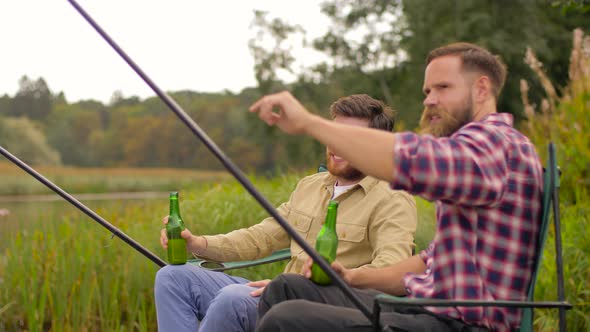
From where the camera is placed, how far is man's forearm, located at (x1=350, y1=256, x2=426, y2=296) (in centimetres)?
192

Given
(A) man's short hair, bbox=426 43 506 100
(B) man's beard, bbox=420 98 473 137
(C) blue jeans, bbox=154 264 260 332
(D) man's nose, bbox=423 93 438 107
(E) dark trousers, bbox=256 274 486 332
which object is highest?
(A) man's short hair, bbox=426 43 506 100

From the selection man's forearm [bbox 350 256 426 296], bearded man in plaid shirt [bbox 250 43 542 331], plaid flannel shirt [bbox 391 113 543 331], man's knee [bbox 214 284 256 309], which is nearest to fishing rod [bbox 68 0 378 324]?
bearded man in plaid shirt [bbox 250 43 542 331]

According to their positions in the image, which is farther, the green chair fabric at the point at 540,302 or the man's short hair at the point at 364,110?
the man's short hair at the point at 364,110

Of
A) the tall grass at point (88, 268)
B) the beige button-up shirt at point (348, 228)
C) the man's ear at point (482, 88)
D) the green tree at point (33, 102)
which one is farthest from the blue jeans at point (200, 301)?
the green tree at point (33, 102)

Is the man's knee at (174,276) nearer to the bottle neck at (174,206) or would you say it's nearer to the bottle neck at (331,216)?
the bottle neck at (174,206)

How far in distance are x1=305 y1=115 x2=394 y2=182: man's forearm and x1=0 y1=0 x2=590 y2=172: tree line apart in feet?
13.3

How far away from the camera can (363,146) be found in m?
1.44

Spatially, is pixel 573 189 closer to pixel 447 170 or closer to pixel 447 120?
pixel 447 120

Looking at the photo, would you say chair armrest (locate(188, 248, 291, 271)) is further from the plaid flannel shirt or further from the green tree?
the green tree

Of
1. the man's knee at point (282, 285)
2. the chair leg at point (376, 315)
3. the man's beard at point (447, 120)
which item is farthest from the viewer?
the man's knee at point (282, 285)

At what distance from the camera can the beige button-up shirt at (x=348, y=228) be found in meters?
2.23

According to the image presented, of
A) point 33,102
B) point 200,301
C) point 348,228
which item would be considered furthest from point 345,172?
point 33,102

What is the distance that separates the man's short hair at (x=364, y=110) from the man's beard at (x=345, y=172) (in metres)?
0.16

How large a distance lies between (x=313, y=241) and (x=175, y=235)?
502 millimetres
